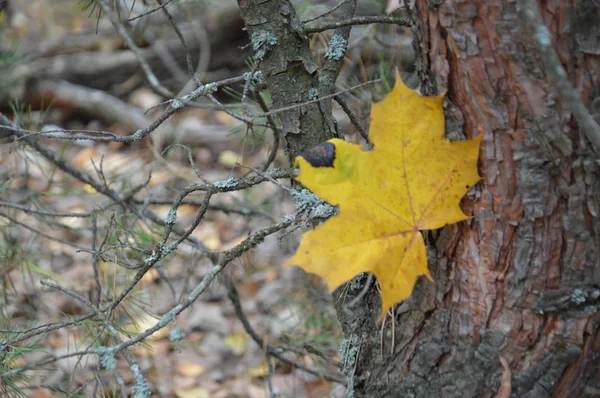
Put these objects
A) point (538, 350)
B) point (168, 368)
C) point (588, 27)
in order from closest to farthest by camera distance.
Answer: point (588, 27)
point (538, 350)
point (168, 368)

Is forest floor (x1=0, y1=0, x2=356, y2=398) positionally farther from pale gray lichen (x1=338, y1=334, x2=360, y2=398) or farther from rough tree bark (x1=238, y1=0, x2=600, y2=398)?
rough tree bark (x1=238, y1=0, x2=600, y2=398)

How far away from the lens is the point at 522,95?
69cm

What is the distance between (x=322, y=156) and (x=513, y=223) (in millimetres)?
256

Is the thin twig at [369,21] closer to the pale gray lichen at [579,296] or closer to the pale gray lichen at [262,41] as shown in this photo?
the pale gray lichen at [262,41]

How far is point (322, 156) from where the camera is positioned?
77cm

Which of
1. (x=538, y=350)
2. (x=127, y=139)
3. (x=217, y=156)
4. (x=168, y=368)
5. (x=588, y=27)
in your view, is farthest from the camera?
(x=217, y=156)

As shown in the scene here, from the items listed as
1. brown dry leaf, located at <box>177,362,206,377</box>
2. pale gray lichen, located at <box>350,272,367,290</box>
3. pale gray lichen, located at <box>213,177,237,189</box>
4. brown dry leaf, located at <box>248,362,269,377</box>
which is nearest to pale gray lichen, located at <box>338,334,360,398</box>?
pale gray lichen, located at <box>350,272,367,290</box>

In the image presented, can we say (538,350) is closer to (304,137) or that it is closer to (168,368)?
(304,137)

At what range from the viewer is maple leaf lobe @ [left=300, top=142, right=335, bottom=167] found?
770 mm

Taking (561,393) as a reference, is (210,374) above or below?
below

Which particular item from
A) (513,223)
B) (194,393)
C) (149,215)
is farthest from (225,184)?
(194,393)

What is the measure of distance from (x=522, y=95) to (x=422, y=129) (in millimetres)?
127

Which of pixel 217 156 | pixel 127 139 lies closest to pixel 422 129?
pixel 127 139

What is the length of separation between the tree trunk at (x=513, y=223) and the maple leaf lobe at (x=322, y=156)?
15 cm
